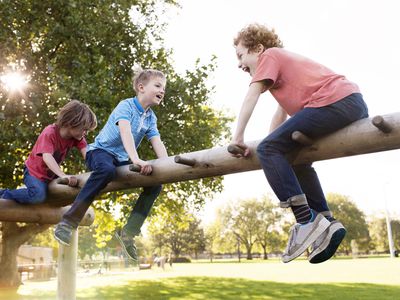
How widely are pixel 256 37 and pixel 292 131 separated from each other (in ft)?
2.97

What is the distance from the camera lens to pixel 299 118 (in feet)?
9.74

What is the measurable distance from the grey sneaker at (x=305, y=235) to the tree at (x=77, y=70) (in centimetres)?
925

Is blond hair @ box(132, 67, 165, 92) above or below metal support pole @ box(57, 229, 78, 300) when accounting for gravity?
above

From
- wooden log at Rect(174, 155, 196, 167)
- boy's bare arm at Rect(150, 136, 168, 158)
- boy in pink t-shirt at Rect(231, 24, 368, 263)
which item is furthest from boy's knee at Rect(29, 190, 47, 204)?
boy in pink t-shirt at Rect(231, 24, 368, 263)

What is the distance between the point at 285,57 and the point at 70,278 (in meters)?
4.19

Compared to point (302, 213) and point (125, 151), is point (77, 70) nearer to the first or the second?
point (125, 151)

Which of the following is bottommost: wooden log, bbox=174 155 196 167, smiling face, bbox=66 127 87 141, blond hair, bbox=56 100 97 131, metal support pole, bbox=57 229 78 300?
metal support pole, bbox=57 229 78 300

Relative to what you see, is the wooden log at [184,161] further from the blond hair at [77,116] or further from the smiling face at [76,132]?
the smiling face at [76,132]

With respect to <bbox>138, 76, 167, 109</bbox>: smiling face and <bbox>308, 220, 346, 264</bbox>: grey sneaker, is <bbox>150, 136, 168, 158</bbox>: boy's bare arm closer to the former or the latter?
<bbox>138, 76, 167, 109</bbox>: smiling face

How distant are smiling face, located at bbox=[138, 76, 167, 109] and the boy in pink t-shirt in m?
1.39

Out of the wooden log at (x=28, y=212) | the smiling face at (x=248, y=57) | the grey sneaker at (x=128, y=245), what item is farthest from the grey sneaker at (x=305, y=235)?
the wooden log at (x=28, y=212)

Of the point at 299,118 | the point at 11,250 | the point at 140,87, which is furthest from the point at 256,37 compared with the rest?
the point at 11,250

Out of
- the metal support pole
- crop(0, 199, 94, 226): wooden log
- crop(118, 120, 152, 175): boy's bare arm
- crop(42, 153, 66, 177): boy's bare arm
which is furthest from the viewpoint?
the metal support pole

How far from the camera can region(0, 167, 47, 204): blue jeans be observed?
196 inches
